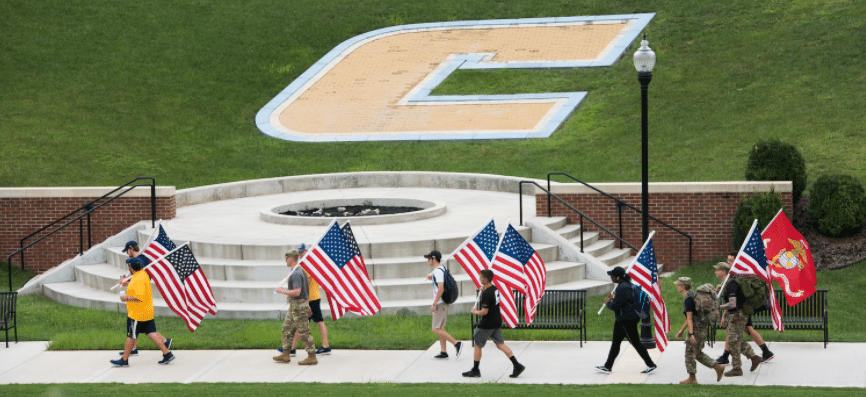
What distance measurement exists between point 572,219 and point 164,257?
9392 millimetres

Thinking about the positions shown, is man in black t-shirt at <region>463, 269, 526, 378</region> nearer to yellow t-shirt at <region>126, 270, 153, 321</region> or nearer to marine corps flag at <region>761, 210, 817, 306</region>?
marine corps flag at <region>761, 210, 817, 306</region>

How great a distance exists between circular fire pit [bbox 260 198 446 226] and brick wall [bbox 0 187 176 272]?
8.41 ft

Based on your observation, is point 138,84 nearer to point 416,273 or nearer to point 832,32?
point 416,273

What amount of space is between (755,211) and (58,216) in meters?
14.1

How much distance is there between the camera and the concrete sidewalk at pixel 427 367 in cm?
1158

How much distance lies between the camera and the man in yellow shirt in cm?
1237

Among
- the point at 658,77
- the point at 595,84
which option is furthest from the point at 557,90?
the point at 658,77

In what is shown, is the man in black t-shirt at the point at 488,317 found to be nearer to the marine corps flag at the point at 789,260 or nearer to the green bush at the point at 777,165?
the marine corps flag at the point at 789,260

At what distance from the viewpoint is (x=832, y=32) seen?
2969 cm

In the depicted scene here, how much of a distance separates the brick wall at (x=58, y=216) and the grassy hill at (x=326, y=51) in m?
4.95

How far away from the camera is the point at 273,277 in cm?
1617

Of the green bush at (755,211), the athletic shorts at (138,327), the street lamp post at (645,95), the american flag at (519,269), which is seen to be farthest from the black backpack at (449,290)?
the green bush at (755,211)

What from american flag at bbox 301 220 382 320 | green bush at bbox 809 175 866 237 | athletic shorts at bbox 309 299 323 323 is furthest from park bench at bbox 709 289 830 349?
athletic shorts at bbox 309 299 323 323

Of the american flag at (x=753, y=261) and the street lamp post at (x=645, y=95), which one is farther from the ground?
the street lamp post at (x=645, y=95)
